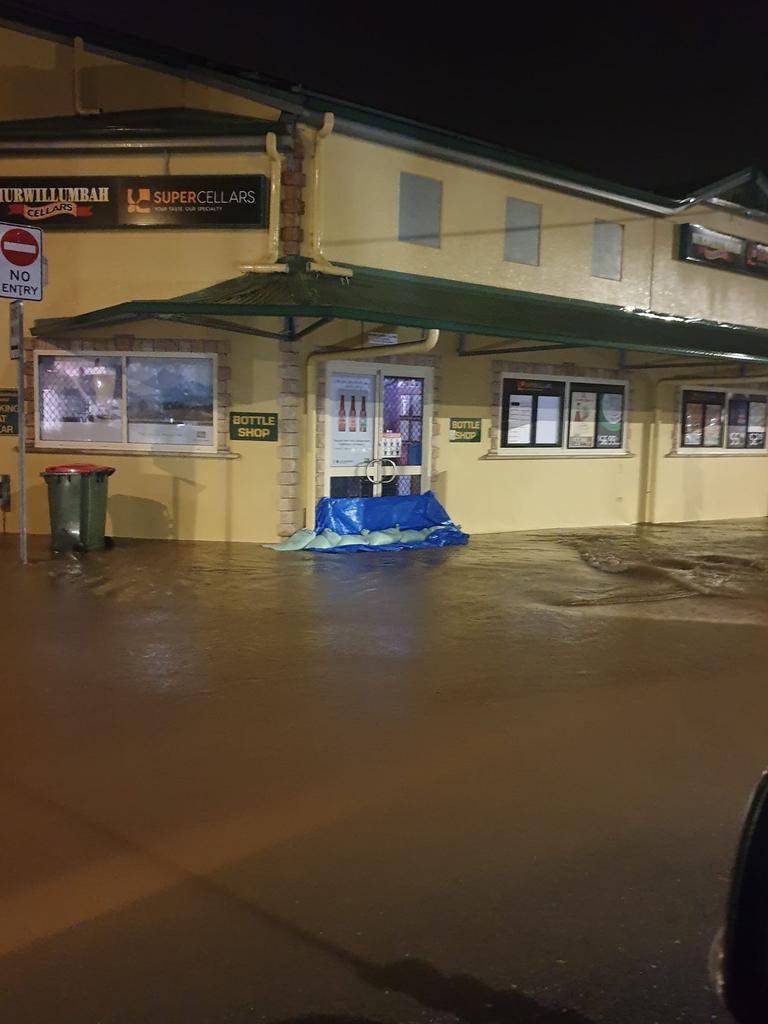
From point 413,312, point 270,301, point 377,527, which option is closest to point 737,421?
point 377,527

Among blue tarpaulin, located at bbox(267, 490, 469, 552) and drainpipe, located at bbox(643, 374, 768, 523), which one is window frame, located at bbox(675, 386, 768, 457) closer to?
drainpipe, located at bbox(643, 374, 768, 523)

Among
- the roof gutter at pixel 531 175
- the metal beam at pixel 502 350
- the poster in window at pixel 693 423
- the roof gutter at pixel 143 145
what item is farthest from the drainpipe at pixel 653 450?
the roof gutter at pixel 143 145

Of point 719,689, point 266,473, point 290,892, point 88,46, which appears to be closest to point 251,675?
point 290,892

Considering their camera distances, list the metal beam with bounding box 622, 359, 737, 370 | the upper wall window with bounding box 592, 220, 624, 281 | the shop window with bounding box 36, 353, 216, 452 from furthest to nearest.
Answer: the metal beam with bounding box 622, 359, 737, 370 → the upper wall window with bounding box 592, 220, 624, 281 → the shop window with bounding box 36, 353, 216, 452

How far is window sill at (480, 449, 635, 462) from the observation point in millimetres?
13078

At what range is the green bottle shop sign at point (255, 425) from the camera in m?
11.1

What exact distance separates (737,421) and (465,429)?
696 centimetres

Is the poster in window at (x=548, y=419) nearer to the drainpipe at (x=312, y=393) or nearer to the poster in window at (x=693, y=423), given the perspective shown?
the drainpipe at (x=312, y=393)

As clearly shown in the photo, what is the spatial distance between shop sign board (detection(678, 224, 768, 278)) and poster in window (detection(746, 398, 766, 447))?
2566mm

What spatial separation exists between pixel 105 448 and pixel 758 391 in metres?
12.8

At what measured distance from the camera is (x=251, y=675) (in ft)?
19.7

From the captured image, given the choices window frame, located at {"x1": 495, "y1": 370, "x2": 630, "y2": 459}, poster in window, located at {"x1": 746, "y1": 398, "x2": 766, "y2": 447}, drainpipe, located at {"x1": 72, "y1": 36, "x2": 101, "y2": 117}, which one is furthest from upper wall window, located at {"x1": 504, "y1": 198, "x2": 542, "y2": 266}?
poster in window, located at {"x1": 746, "y1": 398, "x2": 766, "y2": 447}

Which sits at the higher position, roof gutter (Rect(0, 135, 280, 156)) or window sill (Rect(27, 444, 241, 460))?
roof gutter (Rect(0, 135, 280, 156))

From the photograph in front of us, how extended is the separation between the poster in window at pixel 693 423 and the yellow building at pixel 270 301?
2.13 meters
